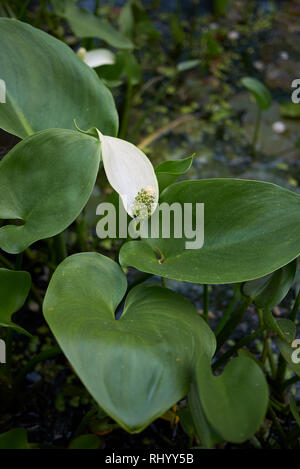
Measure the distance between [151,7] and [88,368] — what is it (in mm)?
1817

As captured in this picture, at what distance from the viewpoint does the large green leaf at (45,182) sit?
2.11ft

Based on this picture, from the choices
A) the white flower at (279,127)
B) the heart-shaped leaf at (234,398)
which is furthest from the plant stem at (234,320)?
the white flower at (279,127)

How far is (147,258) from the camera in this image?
68 centimetres

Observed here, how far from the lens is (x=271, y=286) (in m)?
0.67

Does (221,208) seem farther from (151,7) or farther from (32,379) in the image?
(151,7)

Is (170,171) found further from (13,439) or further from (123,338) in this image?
(13,439)

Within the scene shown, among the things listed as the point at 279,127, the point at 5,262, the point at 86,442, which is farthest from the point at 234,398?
the point at 279,127

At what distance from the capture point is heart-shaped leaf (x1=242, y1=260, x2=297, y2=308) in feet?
2.19

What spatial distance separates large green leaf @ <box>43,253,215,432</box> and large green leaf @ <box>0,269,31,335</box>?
0.08 metres

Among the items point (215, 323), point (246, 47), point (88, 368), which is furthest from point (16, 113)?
point (246, 47)

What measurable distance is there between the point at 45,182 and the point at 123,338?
0.26 m

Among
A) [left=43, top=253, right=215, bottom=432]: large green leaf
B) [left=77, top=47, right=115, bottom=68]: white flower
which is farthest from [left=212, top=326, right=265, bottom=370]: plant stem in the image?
[left=77, top=47, right=115, bottom=68]: white flower

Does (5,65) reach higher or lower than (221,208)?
higher
